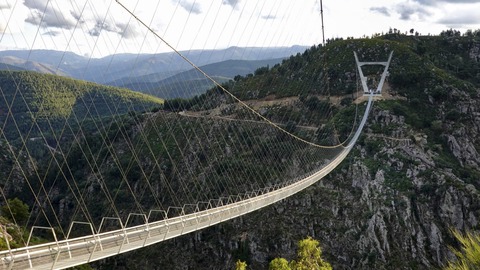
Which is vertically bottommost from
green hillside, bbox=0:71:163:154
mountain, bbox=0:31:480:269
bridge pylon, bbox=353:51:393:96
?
green hillside, bbox=0:71:163:154

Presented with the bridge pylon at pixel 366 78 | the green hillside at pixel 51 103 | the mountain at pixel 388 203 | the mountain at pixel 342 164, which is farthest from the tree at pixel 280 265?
the green hillside at pixel 51 103

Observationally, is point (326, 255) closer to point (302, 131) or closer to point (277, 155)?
point (277, 155)

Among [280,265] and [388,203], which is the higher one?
[280,265]

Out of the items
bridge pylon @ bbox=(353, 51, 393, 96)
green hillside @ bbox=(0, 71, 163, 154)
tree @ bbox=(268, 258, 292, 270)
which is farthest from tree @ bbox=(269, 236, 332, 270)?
green hillside @ bbox=(0, 71, 163, 154)

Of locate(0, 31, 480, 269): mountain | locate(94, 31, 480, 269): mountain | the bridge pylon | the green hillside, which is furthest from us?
the green hillside

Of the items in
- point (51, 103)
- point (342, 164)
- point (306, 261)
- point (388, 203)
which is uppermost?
point (306, 261)

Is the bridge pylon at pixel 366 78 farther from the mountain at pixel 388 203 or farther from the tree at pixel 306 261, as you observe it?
the tree at pixel 306 261

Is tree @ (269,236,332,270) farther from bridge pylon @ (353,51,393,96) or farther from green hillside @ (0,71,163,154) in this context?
green hillside @ (0,71,163,154)

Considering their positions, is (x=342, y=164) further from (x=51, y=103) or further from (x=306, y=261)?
(x=51, y=103)

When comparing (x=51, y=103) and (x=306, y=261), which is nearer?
(x=306, y=261)

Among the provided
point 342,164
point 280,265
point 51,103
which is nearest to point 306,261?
point 280,265

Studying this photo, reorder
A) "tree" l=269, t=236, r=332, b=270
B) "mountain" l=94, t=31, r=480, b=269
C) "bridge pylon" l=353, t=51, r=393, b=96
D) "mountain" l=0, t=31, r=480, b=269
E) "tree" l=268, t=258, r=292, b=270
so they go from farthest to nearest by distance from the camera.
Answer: "bridge pylon" l=353, t=51, r=393, b=96, "mountain" l=0, t=31, r=480, b=269, "mountain" l=94, t=31, r=480, b=269, "tree" l=269, t=236, r=332, b=270, "tree" l=268, t=258, r=292, b=270

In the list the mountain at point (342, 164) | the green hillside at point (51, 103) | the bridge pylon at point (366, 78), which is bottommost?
the green hillside at point (51, 103)

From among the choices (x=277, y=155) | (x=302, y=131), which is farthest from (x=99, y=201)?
(x=302, y=131)
